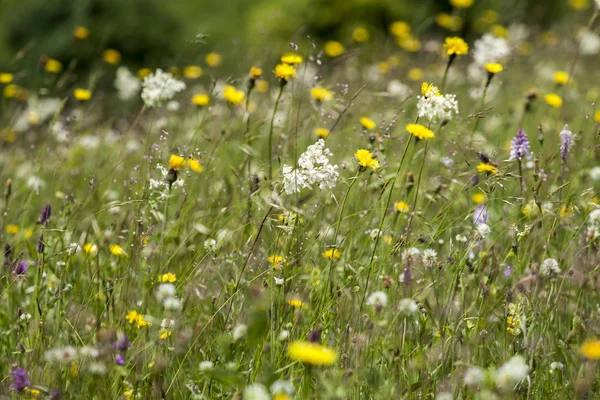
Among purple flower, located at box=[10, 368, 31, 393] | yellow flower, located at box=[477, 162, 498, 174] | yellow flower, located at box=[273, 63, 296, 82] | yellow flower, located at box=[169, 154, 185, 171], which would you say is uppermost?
yellow flower, located at box=[273, 63, 296, 82]

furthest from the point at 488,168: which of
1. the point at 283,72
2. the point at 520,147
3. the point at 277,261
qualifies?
the point at 283,72

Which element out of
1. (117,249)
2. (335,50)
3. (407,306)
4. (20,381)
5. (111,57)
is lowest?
(111,57)

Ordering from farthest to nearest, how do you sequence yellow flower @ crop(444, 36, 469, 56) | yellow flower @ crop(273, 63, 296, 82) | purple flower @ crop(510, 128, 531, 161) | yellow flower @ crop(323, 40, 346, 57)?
1. yellow flower @ crop(323, 40, 346, 57)
2. yellow flower @ crop(444, 36, 469, 56)
3. yellow flower @ crop(273, 63, 296, 82)
4. purple flower @ crop(510, 128, 531, 161)

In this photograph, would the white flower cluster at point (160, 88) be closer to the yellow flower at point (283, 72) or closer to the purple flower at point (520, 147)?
the yellow flower at point (283, 72)

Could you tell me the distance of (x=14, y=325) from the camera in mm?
1932

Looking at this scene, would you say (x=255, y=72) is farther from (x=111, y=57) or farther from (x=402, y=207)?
(x=111, y=57)

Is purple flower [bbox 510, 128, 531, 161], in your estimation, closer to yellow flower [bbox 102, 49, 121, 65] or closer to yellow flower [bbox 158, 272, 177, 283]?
yellow flower [bbox 158, 272, 177, 283]

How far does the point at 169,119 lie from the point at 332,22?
3.99m

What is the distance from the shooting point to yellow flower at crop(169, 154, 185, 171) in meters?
1.81

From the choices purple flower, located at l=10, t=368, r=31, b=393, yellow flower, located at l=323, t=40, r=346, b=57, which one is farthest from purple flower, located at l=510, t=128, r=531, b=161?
yellow flower, located at l=323, t=40, r=346, b=57

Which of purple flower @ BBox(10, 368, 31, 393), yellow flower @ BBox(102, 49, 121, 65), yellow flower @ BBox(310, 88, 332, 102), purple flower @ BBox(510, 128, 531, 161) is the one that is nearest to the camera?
purple flower @ BBox(10, 368, 31, 393)

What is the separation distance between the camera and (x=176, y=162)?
1.82m

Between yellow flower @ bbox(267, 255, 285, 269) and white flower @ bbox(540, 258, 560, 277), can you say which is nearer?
white flower @ bbox(540, 258, 560, 277)

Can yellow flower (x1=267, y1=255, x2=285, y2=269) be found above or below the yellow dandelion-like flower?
below
